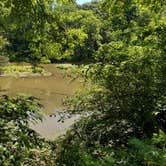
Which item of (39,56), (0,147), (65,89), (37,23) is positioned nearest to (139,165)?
(0,147)

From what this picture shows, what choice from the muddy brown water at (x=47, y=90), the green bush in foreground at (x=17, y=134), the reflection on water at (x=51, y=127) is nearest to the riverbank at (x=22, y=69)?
the reflection on water at (x=51, y=127)

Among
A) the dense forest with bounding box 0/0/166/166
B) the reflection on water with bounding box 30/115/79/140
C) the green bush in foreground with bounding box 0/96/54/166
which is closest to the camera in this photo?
the green bush in foreground with bounding box 0/96/54/166

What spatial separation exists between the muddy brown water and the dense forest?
9.02 m

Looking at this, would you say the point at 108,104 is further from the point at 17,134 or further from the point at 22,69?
the point at 22,69

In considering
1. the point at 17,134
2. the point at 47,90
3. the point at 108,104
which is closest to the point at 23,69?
the point at 108,104

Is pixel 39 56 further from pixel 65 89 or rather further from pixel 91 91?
pixel 65 89

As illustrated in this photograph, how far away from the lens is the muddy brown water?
17.6m

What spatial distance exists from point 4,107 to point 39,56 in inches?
202

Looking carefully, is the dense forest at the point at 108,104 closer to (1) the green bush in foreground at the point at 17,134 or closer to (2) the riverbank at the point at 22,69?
(1) the green bush in foreground at the point at 17,134

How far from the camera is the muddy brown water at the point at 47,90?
1764 cm

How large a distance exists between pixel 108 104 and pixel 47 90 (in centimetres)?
2473

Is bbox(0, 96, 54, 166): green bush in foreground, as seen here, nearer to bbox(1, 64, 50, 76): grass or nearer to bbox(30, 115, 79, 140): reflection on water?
bbox(1, 64, 50, 76): grass

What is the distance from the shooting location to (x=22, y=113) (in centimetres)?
432

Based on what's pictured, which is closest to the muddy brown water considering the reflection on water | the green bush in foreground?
the reflection on water
